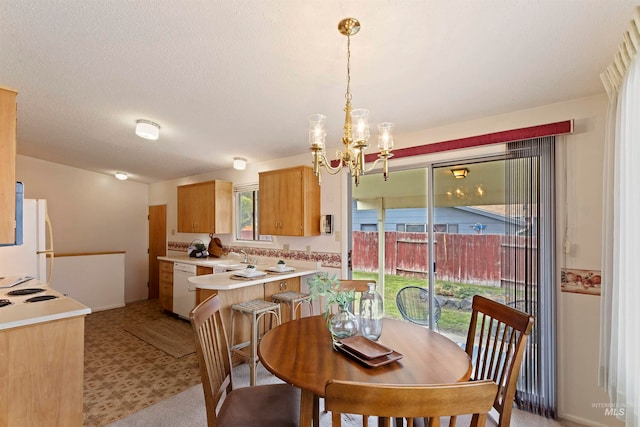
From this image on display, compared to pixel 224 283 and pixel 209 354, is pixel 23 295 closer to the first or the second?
pixel 224 283

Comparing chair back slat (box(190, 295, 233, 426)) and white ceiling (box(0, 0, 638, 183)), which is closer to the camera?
chair back slat (box(190, 295, 233, 426))

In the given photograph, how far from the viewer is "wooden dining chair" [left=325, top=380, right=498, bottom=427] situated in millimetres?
819

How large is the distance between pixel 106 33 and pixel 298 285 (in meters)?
2.88

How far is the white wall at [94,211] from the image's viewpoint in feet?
17.3

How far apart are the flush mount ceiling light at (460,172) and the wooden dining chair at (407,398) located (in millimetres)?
2344

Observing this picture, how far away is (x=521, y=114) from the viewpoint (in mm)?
2447

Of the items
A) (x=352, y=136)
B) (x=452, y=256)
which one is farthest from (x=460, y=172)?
(x=352, y=136)

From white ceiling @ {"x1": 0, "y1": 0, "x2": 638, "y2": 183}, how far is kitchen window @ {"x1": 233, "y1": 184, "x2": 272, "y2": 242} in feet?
5.43

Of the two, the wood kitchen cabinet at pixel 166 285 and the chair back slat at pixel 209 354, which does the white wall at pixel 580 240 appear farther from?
the wood kitchen cabinet at pixel 166 285

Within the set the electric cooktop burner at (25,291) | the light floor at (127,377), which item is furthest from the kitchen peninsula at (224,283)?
the electric cooktop burner at (25,291)

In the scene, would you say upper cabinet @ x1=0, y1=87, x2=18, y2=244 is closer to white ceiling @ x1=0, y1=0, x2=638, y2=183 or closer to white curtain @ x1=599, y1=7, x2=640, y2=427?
white ceiling @ x1=0, y1=0, x2=638, y2=183

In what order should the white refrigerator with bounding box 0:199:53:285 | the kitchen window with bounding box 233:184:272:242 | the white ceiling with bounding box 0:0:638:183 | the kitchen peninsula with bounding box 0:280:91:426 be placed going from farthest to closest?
the kitchen window with bounding box 233:184:272:242 → the white refrigerator with bounding box 0:199:53:285 → the kitchen peninsula with bounding box 0:280:91:426 → the white ceiling with bounding box 0:0:638:183

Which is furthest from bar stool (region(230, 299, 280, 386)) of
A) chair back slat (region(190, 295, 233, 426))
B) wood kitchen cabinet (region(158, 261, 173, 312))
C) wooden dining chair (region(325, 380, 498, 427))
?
wood kitchen cabinet (region(158, 261, 173, 312))

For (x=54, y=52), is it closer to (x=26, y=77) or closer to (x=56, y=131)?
(x=26, y=77)
